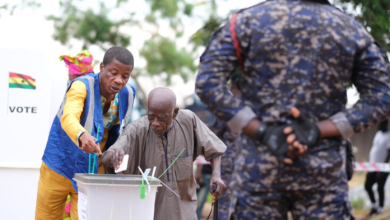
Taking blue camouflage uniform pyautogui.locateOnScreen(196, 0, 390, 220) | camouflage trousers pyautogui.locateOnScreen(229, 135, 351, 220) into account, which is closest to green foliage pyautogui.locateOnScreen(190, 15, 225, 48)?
blue camouflage uniform pyautogui.locateOnScreen(196, 0, 390, 220)

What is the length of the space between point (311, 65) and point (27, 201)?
16.9 ft

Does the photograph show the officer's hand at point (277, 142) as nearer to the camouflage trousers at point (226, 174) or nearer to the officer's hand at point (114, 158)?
the officer's hand at point (114, 158)

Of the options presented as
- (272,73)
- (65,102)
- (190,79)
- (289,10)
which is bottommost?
(190,79)

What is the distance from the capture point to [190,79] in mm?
28484

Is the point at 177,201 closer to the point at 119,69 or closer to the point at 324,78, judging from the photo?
the point at 119,69

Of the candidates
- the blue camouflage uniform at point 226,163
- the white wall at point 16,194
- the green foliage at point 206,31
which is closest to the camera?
the white wall at point 16,194

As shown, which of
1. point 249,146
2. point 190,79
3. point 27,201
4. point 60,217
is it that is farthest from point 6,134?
point 190,79

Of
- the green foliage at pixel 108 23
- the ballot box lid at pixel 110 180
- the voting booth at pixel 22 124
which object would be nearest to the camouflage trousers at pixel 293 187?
the ballot box lid at pixel 110 180

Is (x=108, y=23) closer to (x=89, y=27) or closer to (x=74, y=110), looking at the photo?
(x=89, y=27)

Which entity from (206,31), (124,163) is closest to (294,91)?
(124,163)

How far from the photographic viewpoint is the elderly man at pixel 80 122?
514 centimetres

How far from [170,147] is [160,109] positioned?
Answer: 37 cm

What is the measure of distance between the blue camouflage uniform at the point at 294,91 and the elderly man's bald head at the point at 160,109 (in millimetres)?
1748

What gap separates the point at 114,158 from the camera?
4.82 m
